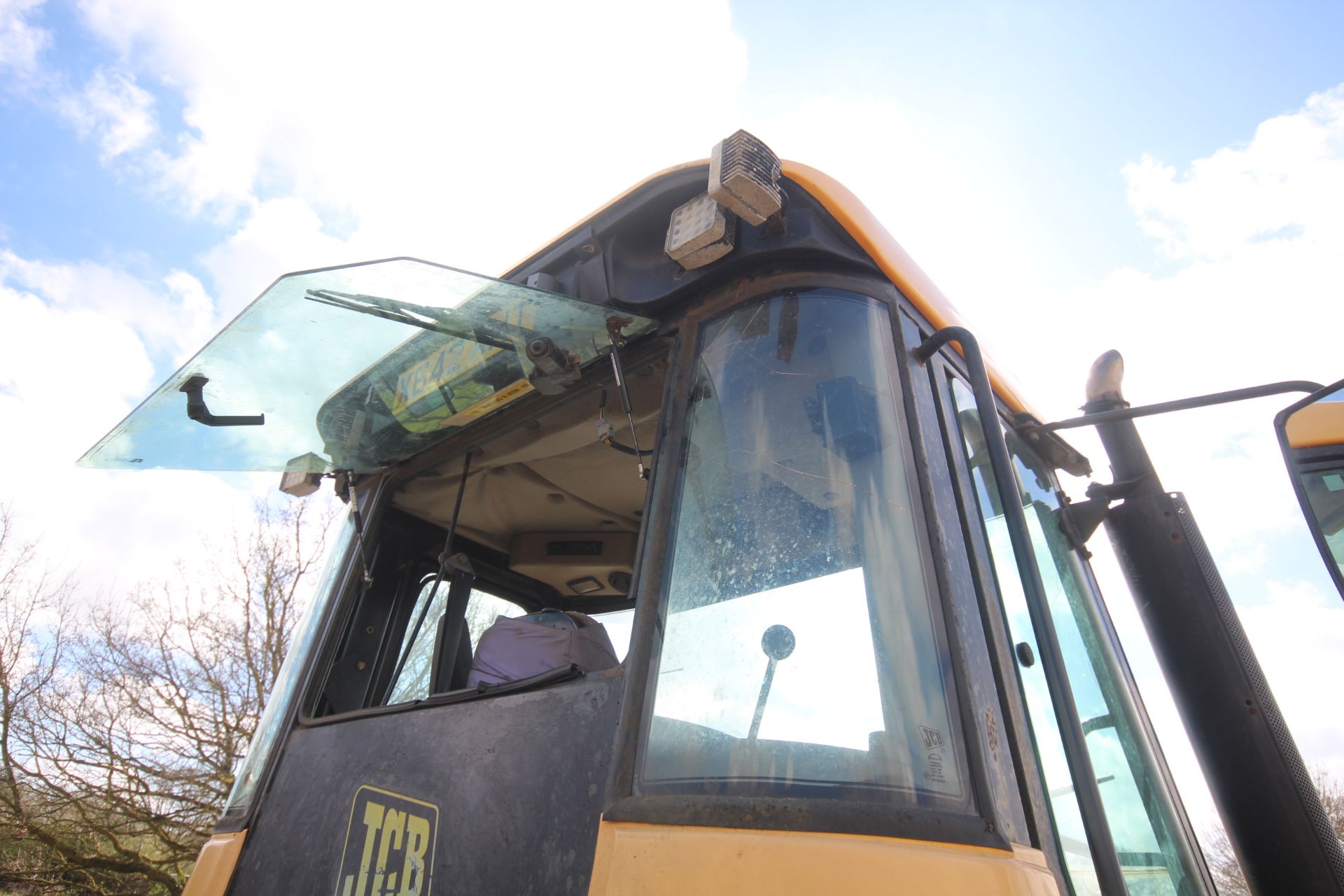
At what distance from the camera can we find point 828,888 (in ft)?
2.69

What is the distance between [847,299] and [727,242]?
26cm

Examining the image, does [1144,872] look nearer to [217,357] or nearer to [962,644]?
[962,644]

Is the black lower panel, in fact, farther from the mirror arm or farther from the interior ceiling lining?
the mirror arm

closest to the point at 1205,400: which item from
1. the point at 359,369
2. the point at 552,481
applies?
the point at 552,481

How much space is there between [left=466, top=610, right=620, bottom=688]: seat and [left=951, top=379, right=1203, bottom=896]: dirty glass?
3.05ft

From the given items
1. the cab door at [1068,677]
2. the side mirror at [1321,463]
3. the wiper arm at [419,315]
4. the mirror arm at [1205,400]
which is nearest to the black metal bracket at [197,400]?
the wiper arm at [419,315]

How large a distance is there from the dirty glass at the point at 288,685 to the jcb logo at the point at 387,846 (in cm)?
47

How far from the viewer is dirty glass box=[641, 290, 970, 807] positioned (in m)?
0.99

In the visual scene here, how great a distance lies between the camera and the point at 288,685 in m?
2.04

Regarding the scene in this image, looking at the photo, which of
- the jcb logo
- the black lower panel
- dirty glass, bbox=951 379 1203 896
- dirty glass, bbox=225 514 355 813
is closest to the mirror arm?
dirty glass, bbox=951 379 1203 896

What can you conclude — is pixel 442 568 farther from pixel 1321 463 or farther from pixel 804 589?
pixel 1321 463

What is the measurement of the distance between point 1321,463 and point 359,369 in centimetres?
219

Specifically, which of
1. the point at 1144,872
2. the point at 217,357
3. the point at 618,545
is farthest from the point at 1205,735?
the point at 217,357

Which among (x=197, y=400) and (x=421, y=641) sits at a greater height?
(x=197, y=400)
